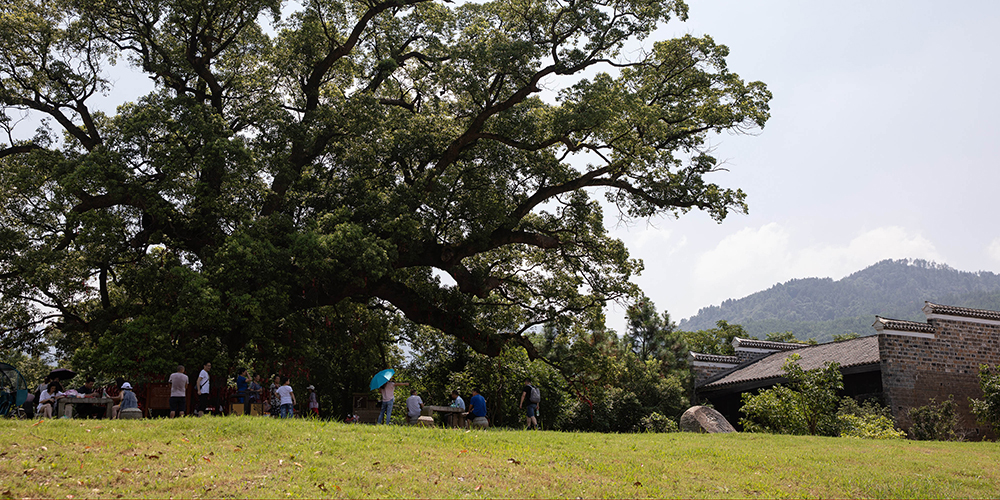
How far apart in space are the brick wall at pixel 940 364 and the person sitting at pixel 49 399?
76.2ft

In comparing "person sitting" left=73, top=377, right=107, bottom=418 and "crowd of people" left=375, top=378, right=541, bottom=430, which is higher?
"person sitting" left=73, top=377, right=107, bottom=418

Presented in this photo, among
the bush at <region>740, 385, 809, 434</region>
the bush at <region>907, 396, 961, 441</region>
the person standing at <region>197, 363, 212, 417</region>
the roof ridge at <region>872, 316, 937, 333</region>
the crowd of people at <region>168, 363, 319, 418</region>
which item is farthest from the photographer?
the roof ridge at <region>872, 316, 937, 333</region>

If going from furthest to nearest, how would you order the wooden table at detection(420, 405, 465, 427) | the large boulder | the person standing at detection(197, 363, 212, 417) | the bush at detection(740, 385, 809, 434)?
the bush at detection(740, 385, 809, 434)
the large boulder
the wooden table at detection(420, 405, 465, 427)
the person standing at detection(197, 363, 212, 417)

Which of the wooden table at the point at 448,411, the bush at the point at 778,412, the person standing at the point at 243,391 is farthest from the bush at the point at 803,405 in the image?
the person standing at the point at 243,391

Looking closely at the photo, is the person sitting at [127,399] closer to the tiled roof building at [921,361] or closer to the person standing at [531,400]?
the person standing at [531,400]

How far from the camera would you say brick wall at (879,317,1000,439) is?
22.8 m

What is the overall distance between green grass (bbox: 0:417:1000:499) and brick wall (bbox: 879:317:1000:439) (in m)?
11.4

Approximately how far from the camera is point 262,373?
17469 mm

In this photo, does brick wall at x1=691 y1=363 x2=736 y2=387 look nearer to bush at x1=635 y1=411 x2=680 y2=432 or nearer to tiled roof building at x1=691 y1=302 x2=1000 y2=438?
tiled roof building at x1=691 y1=302 x2=1000 y2=438

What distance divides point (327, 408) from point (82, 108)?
1368 cm

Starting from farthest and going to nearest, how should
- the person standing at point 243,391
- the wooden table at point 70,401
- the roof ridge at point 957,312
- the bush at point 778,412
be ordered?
the roof ridge at point 957,312, the bush at point 778,412, the person standing at point 243,391, the wooden table at point 70,401

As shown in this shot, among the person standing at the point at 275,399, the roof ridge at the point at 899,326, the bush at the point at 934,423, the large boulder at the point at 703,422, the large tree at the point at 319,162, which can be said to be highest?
the large tree at the point at 319,162

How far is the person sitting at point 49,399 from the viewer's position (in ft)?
44.5

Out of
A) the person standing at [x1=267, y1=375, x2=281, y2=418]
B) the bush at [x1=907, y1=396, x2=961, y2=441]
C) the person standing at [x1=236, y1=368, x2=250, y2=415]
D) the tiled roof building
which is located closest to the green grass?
the person standing at [x1=267, y1=375, x2=281, y2=418]
